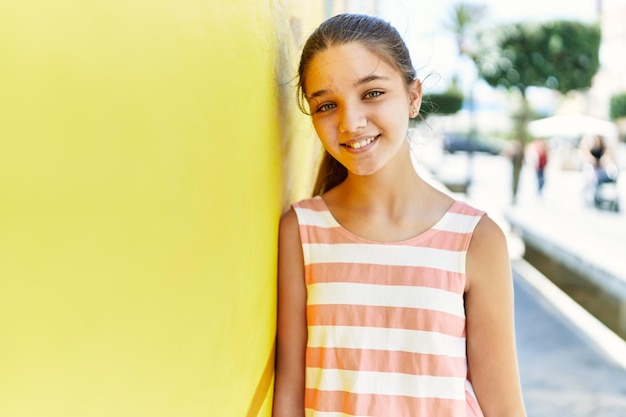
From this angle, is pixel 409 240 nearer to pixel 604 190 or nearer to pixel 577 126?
pixel 604 190

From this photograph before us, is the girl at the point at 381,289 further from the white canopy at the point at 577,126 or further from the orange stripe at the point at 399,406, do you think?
the white canopy at the point at 577,126

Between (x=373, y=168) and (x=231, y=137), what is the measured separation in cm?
39

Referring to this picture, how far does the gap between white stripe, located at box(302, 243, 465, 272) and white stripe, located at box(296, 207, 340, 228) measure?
0.04 metres

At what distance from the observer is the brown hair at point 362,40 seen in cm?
125

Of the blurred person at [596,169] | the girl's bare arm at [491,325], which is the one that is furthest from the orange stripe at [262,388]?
the blurred person at [596,169]

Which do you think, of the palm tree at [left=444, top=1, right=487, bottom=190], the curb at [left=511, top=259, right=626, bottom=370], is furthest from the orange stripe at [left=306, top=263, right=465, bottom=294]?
the palm tree at [left=444, top=1, right=487, bottom=190]

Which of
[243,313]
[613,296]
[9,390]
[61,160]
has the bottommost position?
[613,296]

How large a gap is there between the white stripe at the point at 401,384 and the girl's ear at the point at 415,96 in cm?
50

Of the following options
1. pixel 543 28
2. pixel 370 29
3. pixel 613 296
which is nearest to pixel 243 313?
pixel 370 29

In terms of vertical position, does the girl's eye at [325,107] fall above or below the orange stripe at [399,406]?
above

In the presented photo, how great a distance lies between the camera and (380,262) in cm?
127

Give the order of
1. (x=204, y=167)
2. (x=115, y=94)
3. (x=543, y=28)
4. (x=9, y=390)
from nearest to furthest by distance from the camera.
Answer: (x=9, y=390) < (x=115, y=94) < (x=204, y=167) < (x=543, y=28)

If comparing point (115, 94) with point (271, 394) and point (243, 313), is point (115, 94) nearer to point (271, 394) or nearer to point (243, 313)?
point (243, 313)

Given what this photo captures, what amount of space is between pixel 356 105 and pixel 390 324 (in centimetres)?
38
